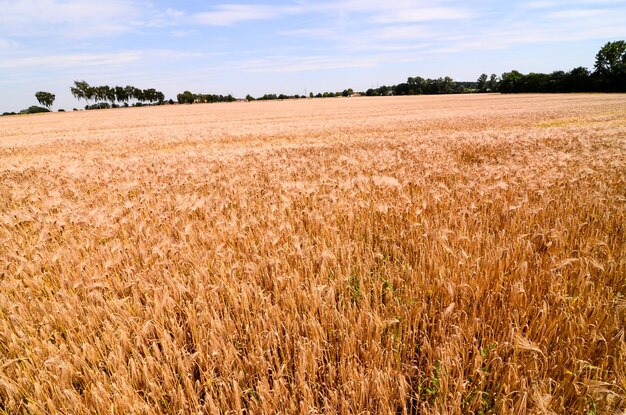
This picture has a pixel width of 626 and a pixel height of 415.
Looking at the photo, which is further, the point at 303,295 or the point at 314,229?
the point at 314,229

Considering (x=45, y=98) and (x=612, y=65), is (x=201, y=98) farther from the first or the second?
(x=612, y=65)

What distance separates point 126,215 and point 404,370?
3865 mm

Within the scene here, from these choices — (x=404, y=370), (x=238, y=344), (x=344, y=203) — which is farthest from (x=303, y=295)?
(x=344, y=203)

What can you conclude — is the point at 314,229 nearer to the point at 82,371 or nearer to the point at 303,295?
the point at 303,295

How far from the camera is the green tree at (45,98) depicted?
408 ft

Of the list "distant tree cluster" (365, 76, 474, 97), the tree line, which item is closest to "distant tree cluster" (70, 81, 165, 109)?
the tree line

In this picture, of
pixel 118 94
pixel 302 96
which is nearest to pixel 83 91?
pixel 118 94

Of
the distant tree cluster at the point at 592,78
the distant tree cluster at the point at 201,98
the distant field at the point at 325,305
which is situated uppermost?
the distant tree cluster at the point at 201,98

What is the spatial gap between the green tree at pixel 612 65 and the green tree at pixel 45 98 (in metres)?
179

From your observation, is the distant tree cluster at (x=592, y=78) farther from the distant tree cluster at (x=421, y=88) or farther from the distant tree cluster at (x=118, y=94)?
the distant tree cluster at (x=118, y=94)

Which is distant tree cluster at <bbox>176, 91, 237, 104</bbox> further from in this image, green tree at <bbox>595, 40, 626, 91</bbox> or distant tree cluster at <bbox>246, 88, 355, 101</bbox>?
green tree at <bbox>595, 40, 626, 91</bbox>

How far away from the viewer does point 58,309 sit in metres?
2.17

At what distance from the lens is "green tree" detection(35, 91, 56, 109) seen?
124 meters

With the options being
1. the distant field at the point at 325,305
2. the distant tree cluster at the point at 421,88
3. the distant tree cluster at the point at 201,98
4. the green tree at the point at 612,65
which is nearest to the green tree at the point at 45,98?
the distant tree cluster at the point at 201,98
